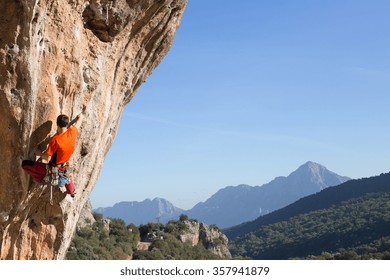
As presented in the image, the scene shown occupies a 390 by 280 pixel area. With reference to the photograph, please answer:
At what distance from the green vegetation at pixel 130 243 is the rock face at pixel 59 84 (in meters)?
33.5

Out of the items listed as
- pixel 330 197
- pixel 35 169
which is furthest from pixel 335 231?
pixel 35 169

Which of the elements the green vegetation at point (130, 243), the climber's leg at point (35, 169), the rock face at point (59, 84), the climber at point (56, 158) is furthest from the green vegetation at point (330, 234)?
the climber's leg at point (35, 169)

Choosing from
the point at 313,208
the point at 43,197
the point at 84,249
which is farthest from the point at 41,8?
the point at 313,208

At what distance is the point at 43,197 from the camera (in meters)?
9.48

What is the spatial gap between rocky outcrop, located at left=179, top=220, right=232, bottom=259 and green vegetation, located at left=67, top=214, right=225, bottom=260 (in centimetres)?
94

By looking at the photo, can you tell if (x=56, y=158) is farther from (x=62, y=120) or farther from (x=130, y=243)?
(x=130, y=243)

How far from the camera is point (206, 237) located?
70.4m

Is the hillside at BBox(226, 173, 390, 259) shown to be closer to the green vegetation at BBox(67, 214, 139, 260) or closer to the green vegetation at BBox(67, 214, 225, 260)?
the green vegetation at BBox(67, 214, 225, 260)

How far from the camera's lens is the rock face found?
7984 mm

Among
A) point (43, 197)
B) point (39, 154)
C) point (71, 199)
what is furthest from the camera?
point (71, 199)

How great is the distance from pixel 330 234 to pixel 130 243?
47.7m
